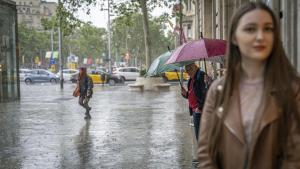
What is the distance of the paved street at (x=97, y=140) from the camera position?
8312 millimetres

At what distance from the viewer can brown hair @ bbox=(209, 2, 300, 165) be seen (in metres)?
2.26

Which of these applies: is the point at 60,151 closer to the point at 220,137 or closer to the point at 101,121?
the point at 101,121

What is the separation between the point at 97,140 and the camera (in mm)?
10766

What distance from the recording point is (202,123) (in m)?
2.48

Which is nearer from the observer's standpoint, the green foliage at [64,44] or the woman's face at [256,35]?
the woman's face at [256,35]

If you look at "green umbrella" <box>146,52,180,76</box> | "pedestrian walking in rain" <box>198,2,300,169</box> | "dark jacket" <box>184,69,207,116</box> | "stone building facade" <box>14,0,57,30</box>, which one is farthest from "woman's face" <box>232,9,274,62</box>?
"stone building facade" <box>14,0,57,30</box>

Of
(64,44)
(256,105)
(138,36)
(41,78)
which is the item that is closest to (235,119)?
(256,105)

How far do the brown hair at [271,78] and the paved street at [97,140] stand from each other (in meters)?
5.51

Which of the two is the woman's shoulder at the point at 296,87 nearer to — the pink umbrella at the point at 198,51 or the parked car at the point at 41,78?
the pink umbrella at the point at 198,51

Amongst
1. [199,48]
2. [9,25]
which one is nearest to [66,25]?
[9,25]

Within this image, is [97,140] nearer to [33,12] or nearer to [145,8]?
[145,8]

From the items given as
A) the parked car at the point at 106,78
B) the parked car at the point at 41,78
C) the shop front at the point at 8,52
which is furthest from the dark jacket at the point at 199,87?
the parked car at the point at 41,78

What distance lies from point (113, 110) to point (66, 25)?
1717 centimetres

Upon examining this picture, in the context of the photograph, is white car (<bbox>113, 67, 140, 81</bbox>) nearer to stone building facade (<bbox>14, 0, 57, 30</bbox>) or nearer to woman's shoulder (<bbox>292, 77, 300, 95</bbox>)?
woman's shoulder (<bbox>292, 77, 300, 95</bbox>)
